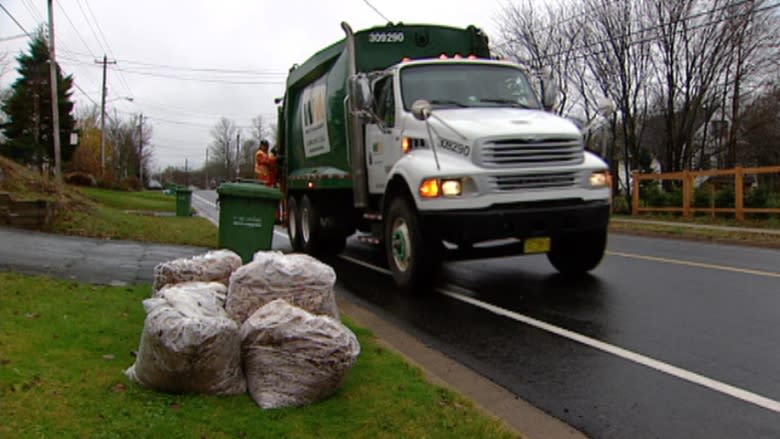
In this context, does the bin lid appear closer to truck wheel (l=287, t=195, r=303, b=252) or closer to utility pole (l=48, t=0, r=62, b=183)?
truck wheel (l=287, t=195, r=303, b=252)

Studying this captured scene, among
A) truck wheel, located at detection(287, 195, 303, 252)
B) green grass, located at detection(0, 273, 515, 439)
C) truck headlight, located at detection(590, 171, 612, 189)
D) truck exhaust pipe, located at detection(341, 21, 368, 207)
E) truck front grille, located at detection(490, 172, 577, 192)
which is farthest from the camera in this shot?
truck wheel, located at detection(287, 195, 303, 252)

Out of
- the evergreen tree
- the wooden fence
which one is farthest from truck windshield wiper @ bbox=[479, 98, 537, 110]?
the evergreen tree

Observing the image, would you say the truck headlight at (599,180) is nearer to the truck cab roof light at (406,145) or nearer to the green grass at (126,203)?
the truck cab roof light at (406,145)

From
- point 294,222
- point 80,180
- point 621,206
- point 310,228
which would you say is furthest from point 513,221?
point 80,180

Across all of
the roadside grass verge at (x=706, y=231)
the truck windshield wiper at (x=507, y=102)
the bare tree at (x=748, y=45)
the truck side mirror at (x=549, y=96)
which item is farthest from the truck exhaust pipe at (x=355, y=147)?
the bare tree at (x=748, y=45)

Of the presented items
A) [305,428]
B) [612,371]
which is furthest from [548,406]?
[305,428]

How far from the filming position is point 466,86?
26.4 feet

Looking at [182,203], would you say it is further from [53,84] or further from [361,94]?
[361,94]

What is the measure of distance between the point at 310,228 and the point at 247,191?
2.96 meters

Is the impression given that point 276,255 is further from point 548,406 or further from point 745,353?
point 745,353

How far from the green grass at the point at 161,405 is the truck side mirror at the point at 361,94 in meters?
4.41

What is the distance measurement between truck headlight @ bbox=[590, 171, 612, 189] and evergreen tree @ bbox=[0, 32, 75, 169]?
40.9 metres

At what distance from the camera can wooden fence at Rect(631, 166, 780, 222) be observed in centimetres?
1716

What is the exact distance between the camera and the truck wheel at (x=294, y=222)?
1224cm
